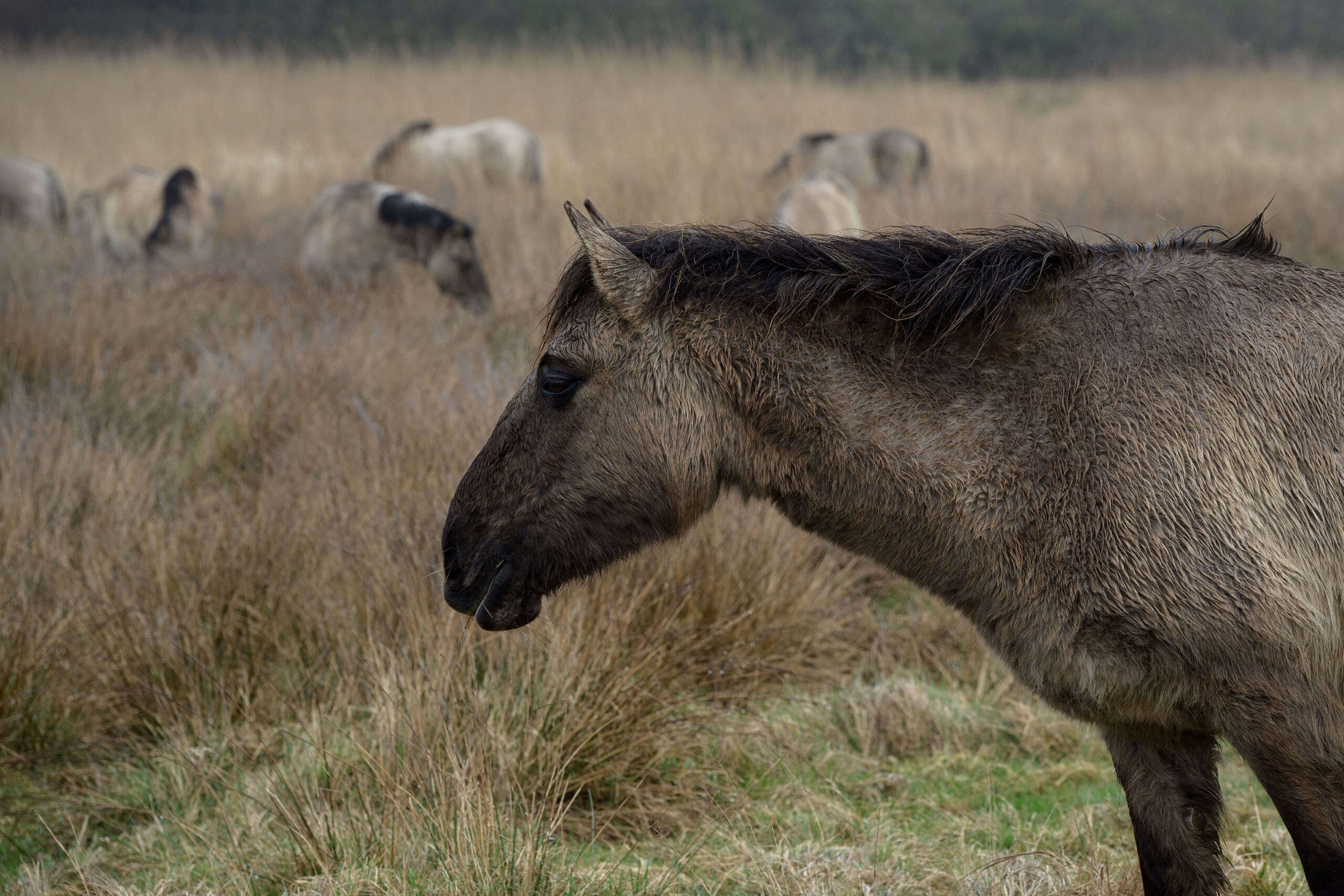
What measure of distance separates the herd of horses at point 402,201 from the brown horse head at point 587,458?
16.0ft

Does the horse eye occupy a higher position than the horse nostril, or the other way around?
the horse eye

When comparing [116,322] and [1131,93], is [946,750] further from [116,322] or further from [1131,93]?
[1131,93]

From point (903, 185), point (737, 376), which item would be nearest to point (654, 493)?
point (737, 376)

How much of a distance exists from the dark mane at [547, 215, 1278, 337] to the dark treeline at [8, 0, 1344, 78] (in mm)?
21265

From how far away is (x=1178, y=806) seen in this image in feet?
8.66

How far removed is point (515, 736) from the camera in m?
3.40

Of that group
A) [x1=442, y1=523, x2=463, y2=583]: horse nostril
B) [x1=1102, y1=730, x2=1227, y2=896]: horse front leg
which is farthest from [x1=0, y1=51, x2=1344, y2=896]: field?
[x1=442, y1=523, x2=463, y2=583]: horse nostril

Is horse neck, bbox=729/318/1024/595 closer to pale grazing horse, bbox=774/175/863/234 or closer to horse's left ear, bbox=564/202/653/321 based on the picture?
horse's left ear, bbox=564/202/653/321

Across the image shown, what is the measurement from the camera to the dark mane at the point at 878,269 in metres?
2.52

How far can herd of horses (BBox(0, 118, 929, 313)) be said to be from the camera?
9516mm

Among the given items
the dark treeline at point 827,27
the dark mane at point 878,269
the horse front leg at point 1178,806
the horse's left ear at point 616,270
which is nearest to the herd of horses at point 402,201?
the dark mane at point 878,269

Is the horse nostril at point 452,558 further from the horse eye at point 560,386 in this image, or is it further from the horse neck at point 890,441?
the horse neck at point 890,441

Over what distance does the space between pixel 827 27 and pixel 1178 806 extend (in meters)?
29.6

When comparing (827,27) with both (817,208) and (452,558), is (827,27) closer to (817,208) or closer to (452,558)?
(817,208)
